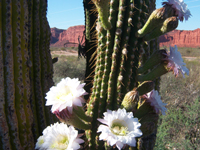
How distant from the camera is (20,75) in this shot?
4.60 feet

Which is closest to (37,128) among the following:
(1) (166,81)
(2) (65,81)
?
(2) (65,81)

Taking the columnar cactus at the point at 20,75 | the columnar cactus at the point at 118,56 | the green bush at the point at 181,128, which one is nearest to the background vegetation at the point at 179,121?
the green bush at the point at 181,128

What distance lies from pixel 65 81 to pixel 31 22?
2.84 ft

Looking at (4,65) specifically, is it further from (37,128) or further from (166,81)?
(166,81)

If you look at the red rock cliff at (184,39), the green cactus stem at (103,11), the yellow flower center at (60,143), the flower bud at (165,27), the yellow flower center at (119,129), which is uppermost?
the red rock cliff at (184,39)

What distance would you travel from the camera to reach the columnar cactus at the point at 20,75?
1.34m

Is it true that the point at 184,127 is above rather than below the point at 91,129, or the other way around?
below

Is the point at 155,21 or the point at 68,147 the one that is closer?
the point at 68,147

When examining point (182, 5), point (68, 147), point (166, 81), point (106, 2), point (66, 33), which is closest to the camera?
point (68, 147)

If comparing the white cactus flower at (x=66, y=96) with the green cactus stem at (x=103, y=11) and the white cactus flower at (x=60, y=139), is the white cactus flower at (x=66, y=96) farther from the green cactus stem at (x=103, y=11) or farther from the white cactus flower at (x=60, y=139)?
the green cactus stem at (x=103, y=11)

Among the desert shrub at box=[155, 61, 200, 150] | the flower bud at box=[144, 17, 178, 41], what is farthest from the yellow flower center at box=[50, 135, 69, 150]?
the desert shrub at box=[155, 61, 200, 150]

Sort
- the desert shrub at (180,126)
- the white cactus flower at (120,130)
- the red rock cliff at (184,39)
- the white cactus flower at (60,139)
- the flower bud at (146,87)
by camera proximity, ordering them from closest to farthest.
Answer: the white cactus flower at (120,130) < the white cactus flower at (60,139) < the flower bud at (146,87) < the desert shrub at (180,126) < the red rock cliff at (184,39)

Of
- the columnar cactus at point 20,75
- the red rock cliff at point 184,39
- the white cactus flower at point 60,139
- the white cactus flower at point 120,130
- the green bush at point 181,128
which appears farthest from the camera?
the red rock cliff at point 184,39

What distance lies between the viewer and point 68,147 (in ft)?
2.84
